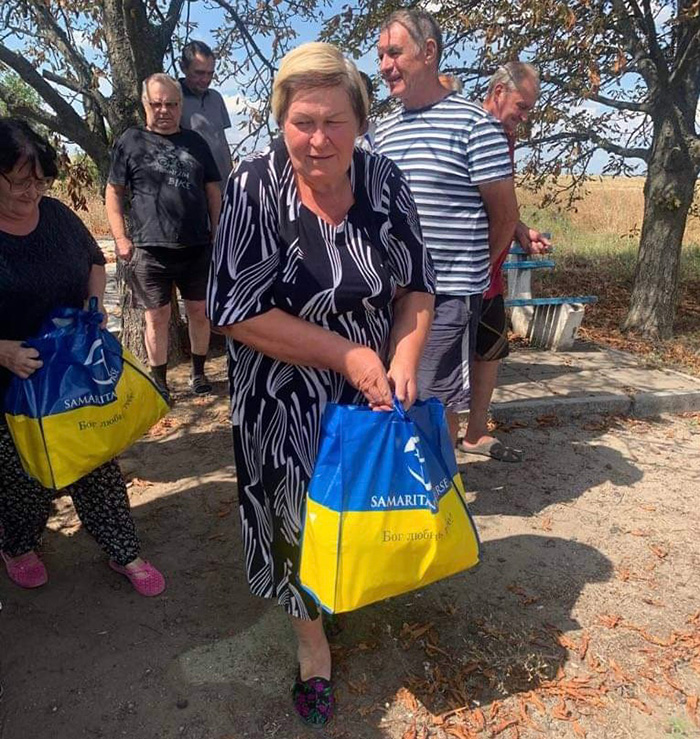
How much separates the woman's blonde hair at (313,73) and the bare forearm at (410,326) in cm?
60

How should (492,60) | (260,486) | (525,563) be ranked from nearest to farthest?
(260,486) < (525,563) < (492,60)

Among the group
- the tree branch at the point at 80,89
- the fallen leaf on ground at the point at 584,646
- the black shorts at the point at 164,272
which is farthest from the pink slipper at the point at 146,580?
the tree branch at the point at 80,89

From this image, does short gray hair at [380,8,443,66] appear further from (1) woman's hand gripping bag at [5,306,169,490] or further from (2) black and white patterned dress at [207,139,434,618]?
(1) woman's hand gripping bag at [5,306,169,490]

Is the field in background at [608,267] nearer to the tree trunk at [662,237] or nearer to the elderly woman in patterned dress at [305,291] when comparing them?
the tree trunk at [662,237]

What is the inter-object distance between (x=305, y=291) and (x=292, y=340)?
0.14m

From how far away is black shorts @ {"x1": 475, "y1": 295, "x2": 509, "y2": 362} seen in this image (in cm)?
362

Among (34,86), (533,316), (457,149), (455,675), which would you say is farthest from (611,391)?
(34,86)

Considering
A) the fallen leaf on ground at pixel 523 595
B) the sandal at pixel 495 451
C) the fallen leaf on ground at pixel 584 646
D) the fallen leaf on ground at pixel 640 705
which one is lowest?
the fallen leaf on ground at pixel 640 705

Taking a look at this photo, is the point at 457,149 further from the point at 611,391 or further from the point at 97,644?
the point at 611,391

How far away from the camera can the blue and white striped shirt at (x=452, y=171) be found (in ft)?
9.12

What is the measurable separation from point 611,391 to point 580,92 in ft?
9.98

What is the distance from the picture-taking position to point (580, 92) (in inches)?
241

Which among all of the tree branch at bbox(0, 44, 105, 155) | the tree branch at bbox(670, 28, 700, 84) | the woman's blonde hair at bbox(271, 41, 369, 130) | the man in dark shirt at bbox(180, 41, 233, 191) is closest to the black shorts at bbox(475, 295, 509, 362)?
the woman's blonde hair at bbox(271, 41, 369, 130)

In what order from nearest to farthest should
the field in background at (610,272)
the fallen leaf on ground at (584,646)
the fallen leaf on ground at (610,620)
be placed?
1. the fallen leaf on ground at (584,646)
2. the fallen leaf on ground at (610,620)
3. the field in background at (610,272)
